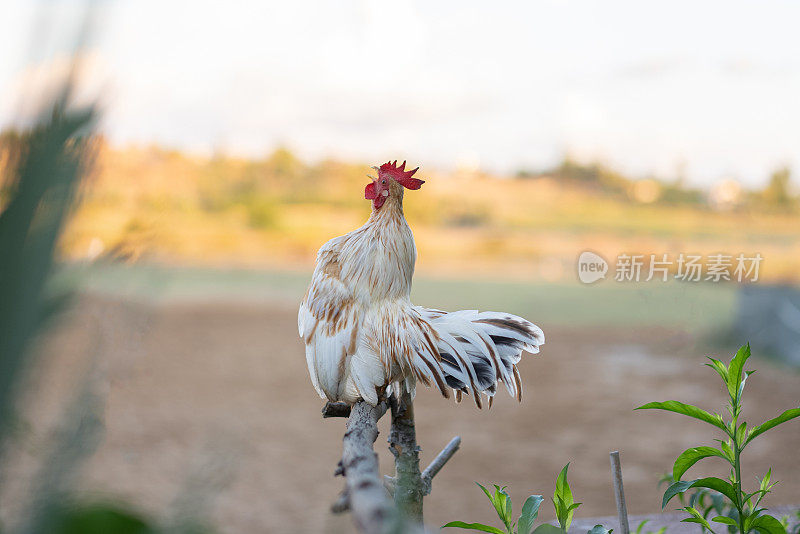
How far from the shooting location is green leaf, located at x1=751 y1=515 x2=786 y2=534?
1.22m

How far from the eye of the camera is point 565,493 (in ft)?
4.35

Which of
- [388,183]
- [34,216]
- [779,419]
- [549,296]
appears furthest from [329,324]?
[549,296]

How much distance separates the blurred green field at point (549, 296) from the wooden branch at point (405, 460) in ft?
23.2

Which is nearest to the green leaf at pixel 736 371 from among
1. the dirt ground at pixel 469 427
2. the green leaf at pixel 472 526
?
the green leaf at pixel 472 526

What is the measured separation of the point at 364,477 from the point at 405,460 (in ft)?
1.65

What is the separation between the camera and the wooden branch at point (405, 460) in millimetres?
1296

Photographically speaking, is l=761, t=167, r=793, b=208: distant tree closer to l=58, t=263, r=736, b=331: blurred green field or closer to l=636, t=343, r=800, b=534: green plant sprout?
l=58, t=263, r=736, b=331: blurred green field

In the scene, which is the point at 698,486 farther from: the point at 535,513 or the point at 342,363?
the point at 342,363

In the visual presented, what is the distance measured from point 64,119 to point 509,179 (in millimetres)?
16727

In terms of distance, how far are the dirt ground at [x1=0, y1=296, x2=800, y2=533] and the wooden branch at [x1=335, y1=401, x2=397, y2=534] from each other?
106 cm

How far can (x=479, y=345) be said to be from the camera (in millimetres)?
1335

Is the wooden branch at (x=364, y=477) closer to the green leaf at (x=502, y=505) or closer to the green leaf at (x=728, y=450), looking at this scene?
the green leaf at (x=502, y=505)

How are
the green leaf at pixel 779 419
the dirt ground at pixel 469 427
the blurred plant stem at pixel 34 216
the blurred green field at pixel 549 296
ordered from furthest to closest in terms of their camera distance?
the blurred green field at pixel 549 296 → the dirt ground at pixel 469 427 → the green leaf at pixel 779 419 → the blurred plant stem at pixel 34 216

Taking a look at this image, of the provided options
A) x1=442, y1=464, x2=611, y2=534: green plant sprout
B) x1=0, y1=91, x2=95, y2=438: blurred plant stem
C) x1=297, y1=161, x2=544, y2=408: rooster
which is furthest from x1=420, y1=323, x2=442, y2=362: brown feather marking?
x1=0, y1=91, x2=95, y2=438: blurred plant stem
